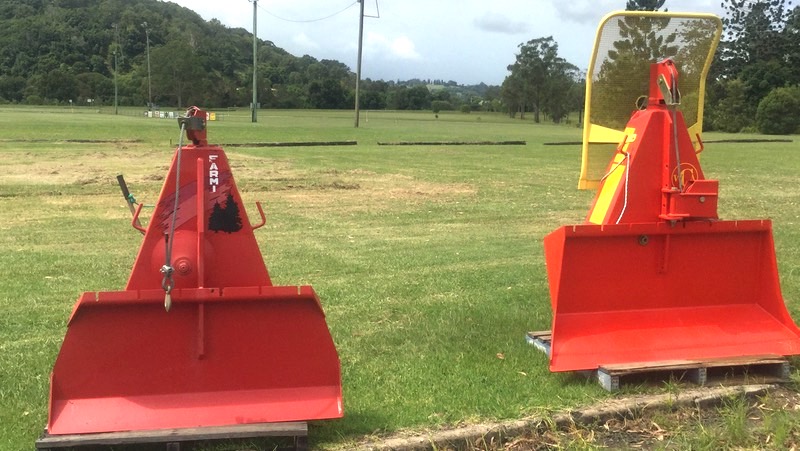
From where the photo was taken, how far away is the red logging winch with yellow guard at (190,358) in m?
3.78

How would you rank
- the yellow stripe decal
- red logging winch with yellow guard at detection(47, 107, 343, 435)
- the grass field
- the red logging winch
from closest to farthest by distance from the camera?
red logging winch with yellow guard at detection(47, 107, 343, 435) < the grass field < the red logging winch < the yellow stripe decal

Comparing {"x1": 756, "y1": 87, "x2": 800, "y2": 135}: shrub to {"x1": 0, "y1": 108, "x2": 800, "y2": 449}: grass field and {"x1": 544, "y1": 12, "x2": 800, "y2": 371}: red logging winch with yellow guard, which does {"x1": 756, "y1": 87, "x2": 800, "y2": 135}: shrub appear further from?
{"x1": 544, "y1": 12, "x2": 800, "y2": 371}: red logging winch with yellow guard

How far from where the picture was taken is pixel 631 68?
5.63 m

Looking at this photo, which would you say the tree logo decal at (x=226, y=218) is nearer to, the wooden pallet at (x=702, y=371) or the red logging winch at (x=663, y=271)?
the red logging winch at (x=663, y=271)

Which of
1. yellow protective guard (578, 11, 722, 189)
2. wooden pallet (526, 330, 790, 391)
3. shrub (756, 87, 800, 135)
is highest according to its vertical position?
shrub (756, 87, 800, 135)

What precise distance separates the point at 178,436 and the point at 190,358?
0.42 meters

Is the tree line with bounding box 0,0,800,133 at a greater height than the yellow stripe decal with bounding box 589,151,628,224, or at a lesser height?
greater

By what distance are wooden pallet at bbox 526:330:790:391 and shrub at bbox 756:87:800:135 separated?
72.7 meters

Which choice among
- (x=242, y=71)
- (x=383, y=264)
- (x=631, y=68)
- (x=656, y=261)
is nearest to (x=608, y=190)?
(x=656, y=261)

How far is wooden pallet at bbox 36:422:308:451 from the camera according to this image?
11.8 feet

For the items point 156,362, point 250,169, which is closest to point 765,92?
point 250,169

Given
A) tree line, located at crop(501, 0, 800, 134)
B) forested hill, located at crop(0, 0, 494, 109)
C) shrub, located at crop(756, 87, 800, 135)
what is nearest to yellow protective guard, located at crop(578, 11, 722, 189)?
tree line, located at crop(501, 0, 800, 134)

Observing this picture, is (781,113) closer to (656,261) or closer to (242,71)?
(656,261)

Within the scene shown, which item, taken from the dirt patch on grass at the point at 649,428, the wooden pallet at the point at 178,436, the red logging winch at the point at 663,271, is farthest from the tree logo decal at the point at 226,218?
the red logging winch at the point at 663,271
